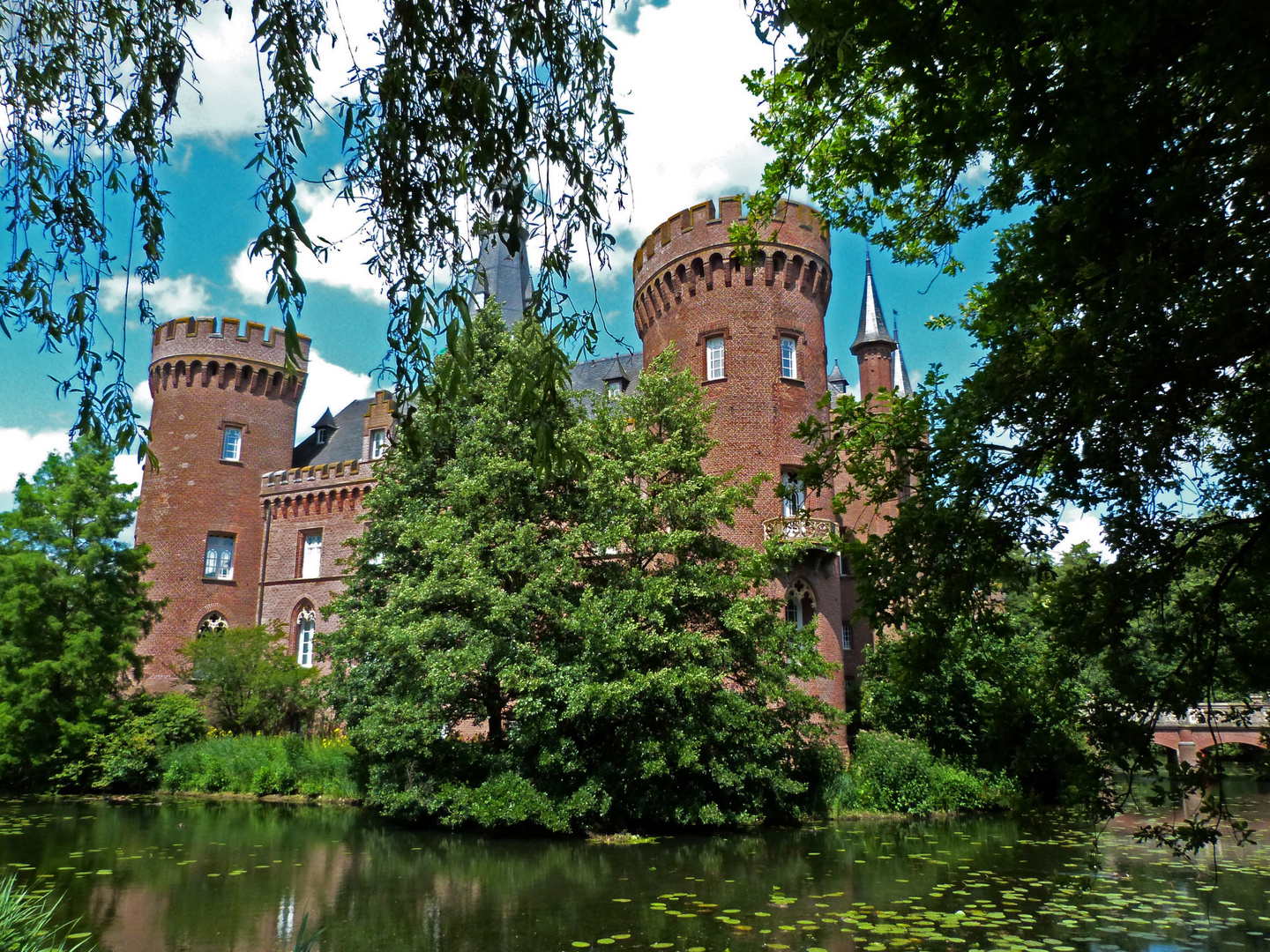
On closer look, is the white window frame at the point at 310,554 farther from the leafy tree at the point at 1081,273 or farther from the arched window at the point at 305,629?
the leafy tree at the point at 1081,273

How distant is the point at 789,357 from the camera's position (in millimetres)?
24656

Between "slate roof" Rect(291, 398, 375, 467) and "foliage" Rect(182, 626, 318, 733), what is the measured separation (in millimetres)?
10420

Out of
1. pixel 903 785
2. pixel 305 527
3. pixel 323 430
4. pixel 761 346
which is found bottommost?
pixel 903 785

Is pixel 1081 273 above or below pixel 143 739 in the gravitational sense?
above

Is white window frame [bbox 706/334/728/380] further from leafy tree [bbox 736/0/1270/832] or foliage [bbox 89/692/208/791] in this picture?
foliage [bbox 89/692/208/791]

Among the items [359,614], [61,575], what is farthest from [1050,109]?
[61,575]

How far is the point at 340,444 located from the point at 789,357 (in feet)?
71.0

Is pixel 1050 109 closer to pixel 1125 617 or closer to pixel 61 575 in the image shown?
pixel 1125 617

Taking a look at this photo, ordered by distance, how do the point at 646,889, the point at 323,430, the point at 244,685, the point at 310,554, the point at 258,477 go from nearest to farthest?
the point at 646,889
the point at 244,685
the point at 310,554
the point at 258,477
the point at 323,430

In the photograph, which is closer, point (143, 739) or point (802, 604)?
point (802, 604)

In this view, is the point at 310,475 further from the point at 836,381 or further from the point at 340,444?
the point at 836,381

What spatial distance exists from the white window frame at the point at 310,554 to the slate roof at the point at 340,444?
311 cm

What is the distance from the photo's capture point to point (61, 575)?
24.1 m

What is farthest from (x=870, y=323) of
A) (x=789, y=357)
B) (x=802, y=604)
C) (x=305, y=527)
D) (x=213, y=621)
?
(x=213, y=621)
